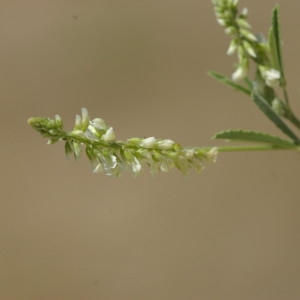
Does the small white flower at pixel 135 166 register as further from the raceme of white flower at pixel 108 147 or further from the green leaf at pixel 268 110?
the green leaf at pixel 268 110

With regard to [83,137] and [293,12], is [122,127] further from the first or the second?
[83,137]

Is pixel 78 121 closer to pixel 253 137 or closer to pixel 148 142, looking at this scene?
pixel 148 142

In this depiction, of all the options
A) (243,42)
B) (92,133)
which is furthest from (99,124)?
(243,42)

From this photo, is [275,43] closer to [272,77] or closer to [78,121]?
[272,77]

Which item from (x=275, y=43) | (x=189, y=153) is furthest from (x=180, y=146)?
(x=275, y=43)

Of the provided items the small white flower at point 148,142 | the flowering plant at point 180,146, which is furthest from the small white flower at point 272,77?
the small white flower at point 148,142

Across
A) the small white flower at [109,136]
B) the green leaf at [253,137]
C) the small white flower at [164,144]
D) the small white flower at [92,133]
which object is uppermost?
the small white flower at [92,133]

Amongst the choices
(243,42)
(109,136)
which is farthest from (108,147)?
(243,42)

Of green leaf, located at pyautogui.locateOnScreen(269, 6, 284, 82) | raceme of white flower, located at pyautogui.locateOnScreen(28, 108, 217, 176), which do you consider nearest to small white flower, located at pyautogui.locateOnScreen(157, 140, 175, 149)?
raceme of white flower, located at pyautogui.locateOnScreen(28, 108, 217, 176)

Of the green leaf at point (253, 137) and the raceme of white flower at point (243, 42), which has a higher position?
the raceme of white flower at point (243, 42)

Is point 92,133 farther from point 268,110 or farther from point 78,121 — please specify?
point 268,110
